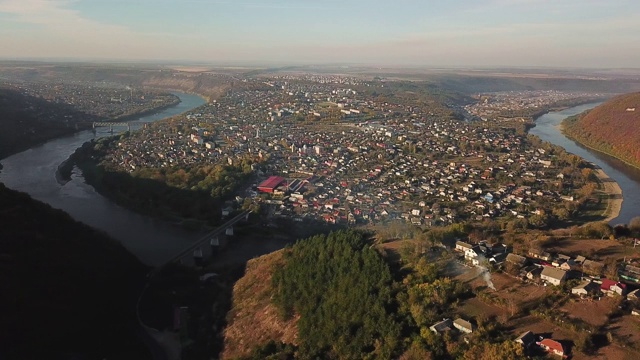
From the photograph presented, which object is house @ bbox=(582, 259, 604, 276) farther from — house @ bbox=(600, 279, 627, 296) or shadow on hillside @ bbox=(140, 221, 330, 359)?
shadow on hillside @ bbox=(140, 221, 330, 359)

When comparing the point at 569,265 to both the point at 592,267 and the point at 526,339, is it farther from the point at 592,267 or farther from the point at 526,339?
the point at 526,339

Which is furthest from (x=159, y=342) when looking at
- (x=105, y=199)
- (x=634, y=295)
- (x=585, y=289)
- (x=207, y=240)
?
(x=105, y=199)

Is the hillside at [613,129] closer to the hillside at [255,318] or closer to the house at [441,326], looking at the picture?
the hillside at [255,318]

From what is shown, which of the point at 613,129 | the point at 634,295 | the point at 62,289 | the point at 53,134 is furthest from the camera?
the point at 613,129

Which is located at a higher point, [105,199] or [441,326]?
[441,326]

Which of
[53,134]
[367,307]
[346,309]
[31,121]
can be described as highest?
[367,307]

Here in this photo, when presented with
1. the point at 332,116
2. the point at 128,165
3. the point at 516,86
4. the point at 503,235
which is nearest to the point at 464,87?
the point at 516,86

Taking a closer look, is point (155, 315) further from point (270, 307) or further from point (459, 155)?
point (459, 155)
